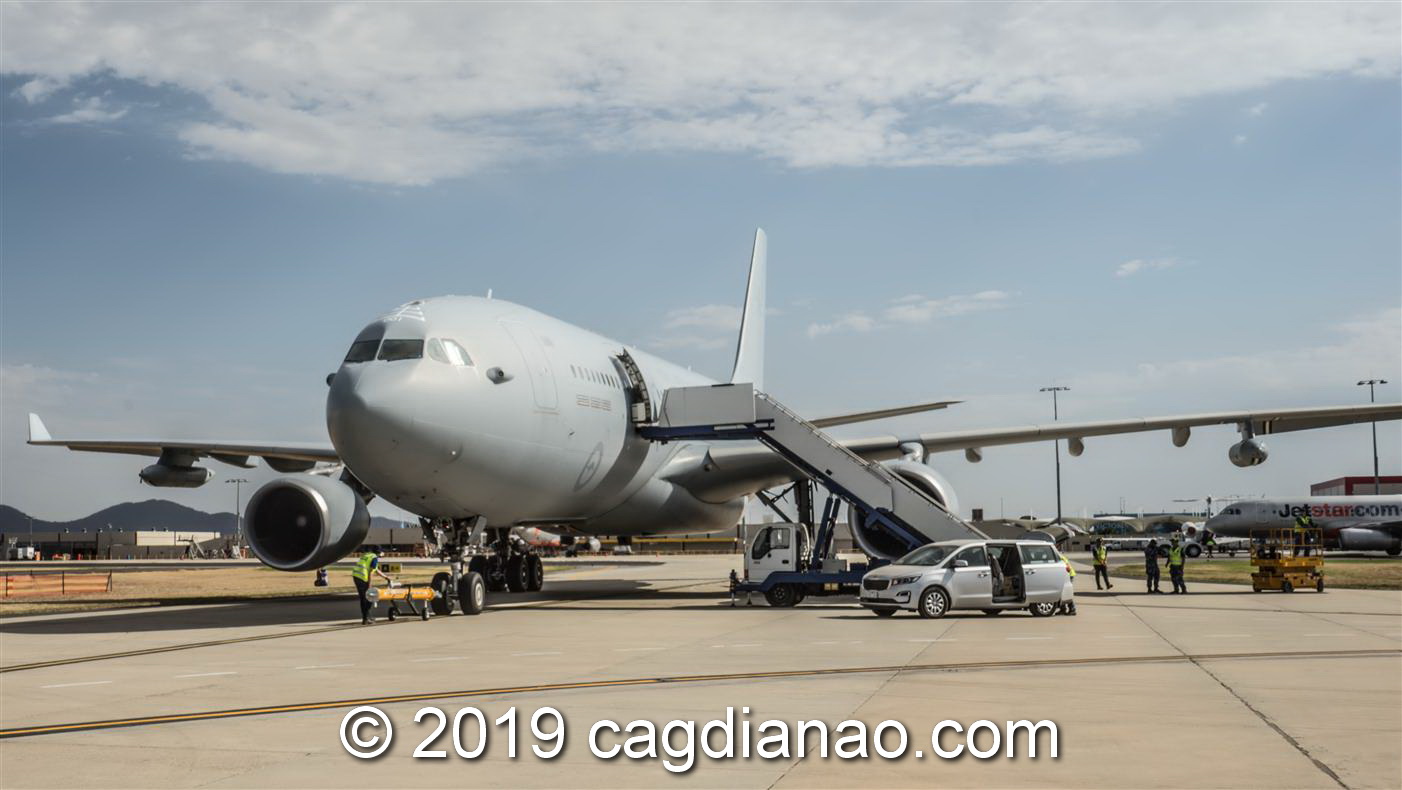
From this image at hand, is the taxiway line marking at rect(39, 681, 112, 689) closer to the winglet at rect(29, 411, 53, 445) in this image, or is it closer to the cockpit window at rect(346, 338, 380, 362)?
the cockpit window at rect(346, 338, 380, 362)

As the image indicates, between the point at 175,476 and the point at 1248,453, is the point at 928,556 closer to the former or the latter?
the point at 1248,453

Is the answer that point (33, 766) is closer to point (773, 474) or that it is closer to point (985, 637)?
point (985, 637)

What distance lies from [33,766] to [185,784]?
1478 millimetres

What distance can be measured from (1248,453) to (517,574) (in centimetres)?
1831

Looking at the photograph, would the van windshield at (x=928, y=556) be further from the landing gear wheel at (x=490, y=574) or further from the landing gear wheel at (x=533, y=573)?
the landing gear wheel at (x=533, y=573)

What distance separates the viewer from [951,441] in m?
31.5

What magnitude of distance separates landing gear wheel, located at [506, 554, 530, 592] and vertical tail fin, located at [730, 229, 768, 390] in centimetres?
1188

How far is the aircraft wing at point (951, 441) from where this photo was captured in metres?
30.4

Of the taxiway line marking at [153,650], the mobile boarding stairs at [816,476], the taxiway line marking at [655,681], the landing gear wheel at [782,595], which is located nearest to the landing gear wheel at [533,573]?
the mobile boarding stairs at [816,476]

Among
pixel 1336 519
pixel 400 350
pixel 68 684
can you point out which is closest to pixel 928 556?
pixel 400 350

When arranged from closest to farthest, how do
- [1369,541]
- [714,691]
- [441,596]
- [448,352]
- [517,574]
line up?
[714,691], [448,352], [441,596], [517,574], [1369,541]

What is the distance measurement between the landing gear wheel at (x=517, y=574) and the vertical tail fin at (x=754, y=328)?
11.9m

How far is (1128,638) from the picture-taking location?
729 inches

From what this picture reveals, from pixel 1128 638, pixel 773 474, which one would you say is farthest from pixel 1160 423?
pixel 1128 638
